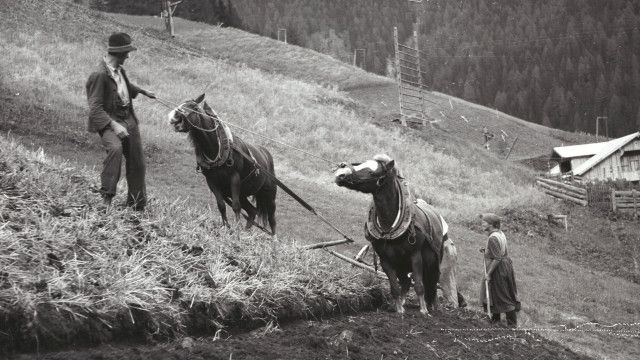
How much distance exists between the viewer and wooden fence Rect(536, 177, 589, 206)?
35728mm

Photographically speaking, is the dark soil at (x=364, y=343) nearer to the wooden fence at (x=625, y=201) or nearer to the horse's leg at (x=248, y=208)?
the horse's leg at (x=248, y=208)

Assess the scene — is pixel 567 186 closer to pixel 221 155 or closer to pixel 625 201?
pixel 625 201

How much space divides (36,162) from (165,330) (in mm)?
4175

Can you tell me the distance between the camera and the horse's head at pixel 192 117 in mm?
9375

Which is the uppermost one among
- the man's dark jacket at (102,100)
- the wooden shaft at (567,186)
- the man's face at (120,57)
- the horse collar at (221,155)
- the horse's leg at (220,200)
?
the man's face at (120,57)

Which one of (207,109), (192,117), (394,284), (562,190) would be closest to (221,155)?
(192,117)

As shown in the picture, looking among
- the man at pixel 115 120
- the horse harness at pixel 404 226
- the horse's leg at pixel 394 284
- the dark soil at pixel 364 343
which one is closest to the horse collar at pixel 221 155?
the man at pixel 115 120

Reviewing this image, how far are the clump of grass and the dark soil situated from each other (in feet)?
0.66

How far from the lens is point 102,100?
7457 mm

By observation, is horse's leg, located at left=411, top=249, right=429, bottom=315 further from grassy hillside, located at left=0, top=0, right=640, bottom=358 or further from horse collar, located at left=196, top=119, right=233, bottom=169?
horse collar, located at left=196, top=119, right=233, bottom=169

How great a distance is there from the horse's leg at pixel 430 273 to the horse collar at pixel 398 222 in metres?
0.73

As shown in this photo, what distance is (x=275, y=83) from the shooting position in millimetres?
42938

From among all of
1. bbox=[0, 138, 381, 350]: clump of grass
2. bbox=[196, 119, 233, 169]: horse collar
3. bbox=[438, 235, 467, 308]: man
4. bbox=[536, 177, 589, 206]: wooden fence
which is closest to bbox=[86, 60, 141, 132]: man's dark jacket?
bbox=[0, 138, 381, 350]: clump of grass

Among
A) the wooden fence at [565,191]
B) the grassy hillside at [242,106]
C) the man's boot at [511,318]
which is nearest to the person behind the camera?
the man's boot at [511,318]
